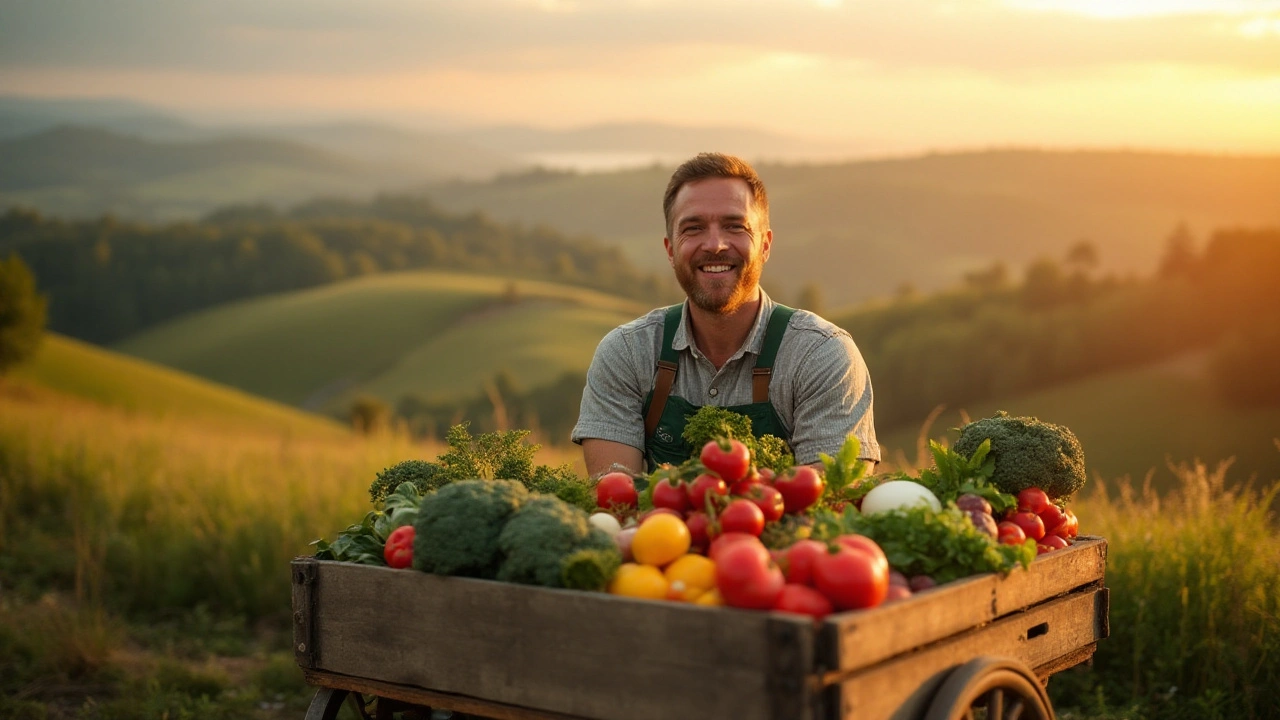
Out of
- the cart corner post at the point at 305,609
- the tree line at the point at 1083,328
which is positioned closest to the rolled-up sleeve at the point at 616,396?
the cart corner post at the point at 305,609

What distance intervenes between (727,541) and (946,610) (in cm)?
60

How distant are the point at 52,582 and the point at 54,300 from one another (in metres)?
103

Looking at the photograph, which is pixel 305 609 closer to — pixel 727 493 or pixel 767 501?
pixel 727 493

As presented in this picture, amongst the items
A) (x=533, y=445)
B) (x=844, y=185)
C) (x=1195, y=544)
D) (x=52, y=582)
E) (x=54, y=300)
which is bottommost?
(x=52, y=582)

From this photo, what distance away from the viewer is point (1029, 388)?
61.4 metres

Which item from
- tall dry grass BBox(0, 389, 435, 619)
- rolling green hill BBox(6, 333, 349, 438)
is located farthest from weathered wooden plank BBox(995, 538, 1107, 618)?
rolling green hill BBox(6, 333, 349, 438)

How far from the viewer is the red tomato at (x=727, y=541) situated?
2.60 metres

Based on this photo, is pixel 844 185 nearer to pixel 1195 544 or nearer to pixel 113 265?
pixel 113 265

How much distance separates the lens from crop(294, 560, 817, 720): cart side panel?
2.39 metres

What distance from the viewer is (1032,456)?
361 centimetres

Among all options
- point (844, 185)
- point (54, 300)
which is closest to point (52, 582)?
point (54, 300)

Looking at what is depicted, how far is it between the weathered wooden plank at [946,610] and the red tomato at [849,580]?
3cm

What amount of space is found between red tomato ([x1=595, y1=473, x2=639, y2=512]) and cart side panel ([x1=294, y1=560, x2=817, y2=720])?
0.62m

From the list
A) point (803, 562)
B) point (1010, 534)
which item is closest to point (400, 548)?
point (803, 562)
